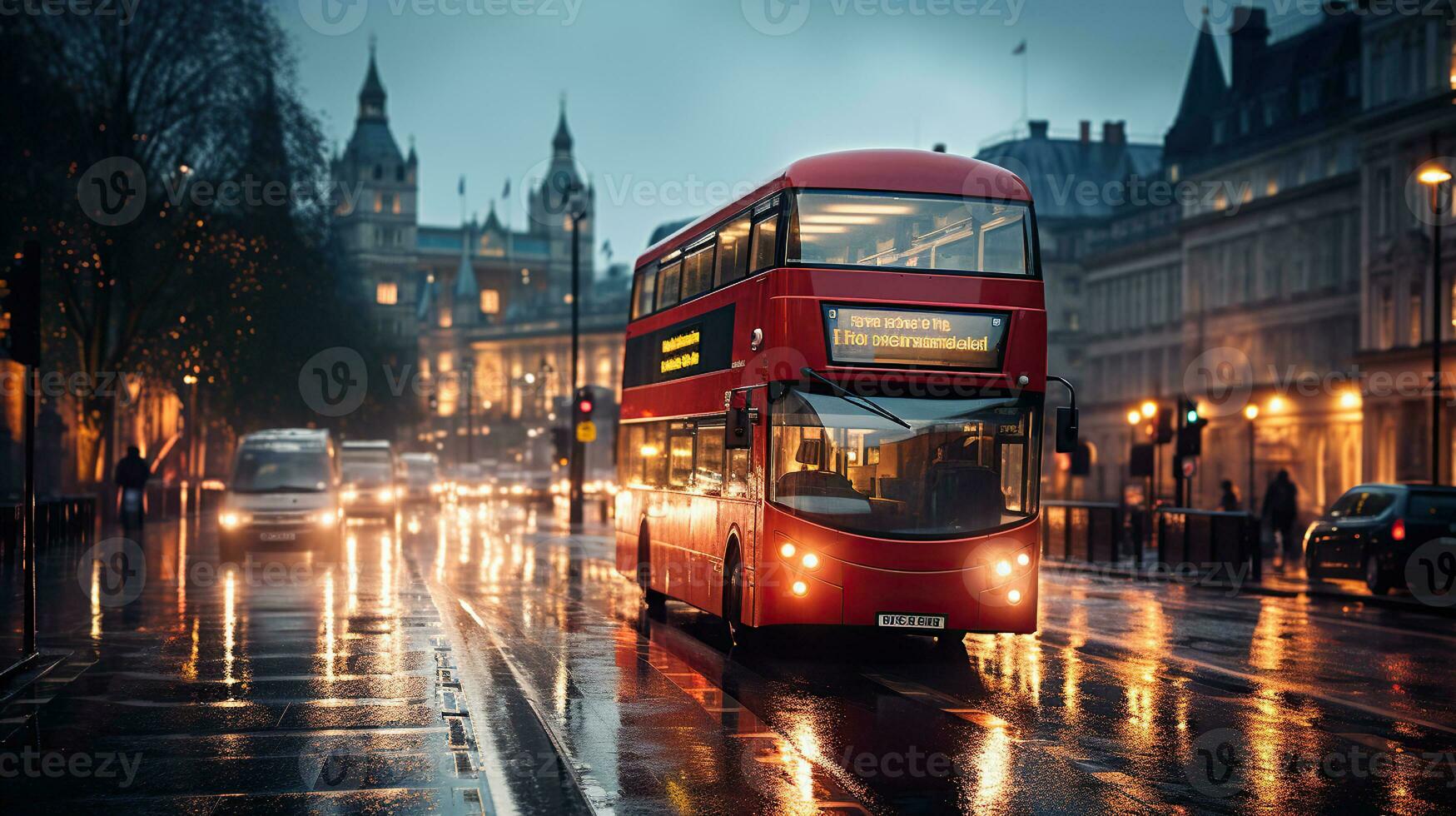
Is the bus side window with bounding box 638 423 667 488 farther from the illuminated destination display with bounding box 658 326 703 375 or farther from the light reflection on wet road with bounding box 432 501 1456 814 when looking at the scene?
the light reflection on wet road with bounding box 432 501 1456 814

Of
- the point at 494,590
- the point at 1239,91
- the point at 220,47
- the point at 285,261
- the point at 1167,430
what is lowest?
the point at 494,590

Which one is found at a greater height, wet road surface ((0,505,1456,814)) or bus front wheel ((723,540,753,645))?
bus front wheel ((723,540,753,645))

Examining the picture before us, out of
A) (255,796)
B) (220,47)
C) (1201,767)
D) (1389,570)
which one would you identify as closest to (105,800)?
(255,796)

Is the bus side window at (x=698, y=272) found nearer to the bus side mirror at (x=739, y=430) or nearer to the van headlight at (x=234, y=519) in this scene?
the bus side mirror at (x=739, y=430)

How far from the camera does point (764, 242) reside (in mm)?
15820

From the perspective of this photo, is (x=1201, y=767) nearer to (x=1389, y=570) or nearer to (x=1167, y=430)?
(x=1389, y=570)

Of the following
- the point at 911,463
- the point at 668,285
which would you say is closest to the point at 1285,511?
the point at 668,285

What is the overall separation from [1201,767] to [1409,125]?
4857 cm

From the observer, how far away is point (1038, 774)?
9.55m

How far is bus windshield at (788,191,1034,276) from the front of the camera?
598 inches

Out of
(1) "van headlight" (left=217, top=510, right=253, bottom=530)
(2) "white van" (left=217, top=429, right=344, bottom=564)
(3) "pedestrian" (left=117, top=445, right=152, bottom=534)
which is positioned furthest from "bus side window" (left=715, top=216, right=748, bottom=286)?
(3) "pedestrian" (left=117, top=445, right=152, bottom=534)

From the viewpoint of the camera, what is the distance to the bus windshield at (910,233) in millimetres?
15188

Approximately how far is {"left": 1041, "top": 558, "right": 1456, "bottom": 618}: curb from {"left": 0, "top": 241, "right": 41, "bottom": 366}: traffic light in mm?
17314

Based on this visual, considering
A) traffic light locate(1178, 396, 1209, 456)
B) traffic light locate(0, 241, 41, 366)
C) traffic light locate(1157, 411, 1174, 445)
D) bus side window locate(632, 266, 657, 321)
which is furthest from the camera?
traffic light locate(1157, 411, 1174, 445)
